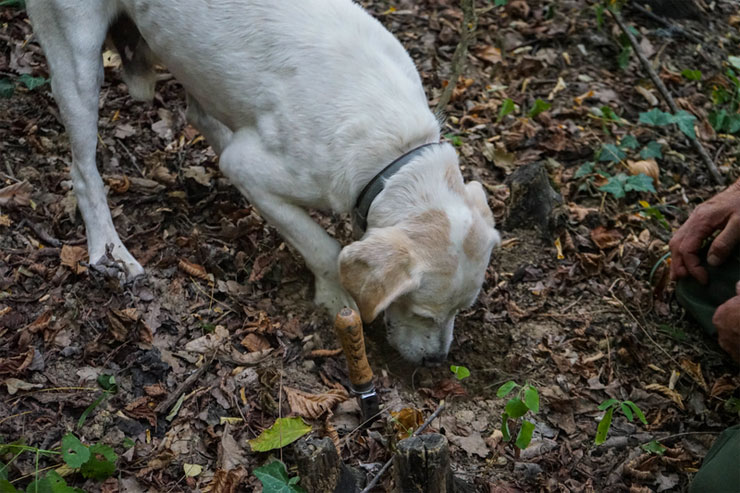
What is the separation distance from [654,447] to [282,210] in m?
2.07

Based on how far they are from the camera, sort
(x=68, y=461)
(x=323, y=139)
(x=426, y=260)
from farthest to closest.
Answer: (x=323, y=139) < (x=426, y=260) < (x=68, y=461)

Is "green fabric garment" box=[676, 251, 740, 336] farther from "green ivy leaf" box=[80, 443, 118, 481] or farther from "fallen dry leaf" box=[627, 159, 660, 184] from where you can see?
"green ivy leaf" box=[80, 443, 118, 481]

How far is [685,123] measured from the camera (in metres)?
5.34

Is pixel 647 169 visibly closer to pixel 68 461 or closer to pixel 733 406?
pixel 733 406

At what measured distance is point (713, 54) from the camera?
6.62 m

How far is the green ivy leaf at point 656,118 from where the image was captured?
17.5ft

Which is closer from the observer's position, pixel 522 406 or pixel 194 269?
pixel 522 406

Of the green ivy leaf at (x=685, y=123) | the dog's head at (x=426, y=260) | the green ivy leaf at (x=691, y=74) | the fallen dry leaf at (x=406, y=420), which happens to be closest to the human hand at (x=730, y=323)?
the dog's head at (x=426, y=260)

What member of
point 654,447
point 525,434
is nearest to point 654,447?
point 654,447

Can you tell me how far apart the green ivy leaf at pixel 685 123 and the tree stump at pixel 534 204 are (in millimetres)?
1290

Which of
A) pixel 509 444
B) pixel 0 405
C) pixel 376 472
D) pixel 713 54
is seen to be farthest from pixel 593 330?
pixel 713 54

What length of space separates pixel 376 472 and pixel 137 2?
2.61m

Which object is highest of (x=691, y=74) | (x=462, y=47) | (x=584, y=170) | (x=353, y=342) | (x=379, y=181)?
(x=379, y=181)

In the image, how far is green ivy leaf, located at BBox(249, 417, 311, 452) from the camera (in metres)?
3.16
